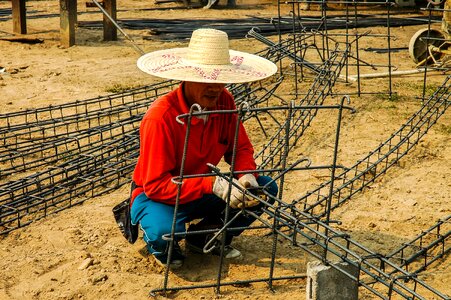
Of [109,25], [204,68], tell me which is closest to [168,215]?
[204,68]

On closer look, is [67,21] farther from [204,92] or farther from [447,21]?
[204,92]

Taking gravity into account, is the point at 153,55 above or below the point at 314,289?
above

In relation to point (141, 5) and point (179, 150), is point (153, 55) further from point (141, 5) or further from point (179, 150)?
point (141, 5)

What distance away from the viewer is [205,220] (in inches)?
172

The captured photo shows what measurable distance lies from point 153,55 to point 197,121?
19.6 inches

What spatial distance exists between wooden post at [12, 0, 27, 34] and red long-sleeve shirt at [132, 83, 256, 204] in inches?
328

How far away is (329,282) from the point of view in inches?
141

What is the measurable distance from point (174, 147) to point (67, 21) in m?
7.42

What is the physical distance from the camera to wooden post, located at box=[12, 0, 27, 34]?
11.8 m

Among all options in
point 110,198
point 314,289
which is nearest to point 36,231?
point 110,198

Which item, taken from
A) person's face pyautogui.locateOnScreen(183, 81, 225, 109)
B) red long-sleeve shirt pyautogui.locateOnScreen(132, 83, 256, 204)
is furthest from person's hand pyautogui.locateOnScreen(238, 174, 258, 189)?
person's face pyautogui.locateOnScreen(183, 81, 225, 109)

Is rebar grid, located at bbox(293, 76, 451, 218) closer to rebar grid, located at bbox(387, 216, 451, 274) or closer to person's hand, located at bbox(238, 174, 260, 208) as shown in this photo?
rebar grid, located at bbox(387, 216, 451, 274)

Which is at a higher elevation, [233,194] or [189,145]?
[189,145]

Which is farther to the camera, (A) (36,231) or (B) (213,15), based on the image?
(B) (213,15)
